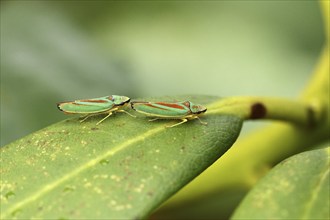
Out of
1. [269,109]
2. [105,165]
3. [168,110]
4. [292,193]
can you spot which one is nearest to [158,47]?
[269,109]

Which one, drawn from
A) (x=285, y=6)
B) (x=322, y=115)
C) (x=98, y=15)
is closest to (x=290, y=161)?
(x=322, y=115)

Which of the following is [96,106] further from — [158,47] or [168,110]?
[158,47]

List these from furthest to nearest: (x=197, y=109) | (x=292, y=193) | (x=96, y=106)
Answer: (x=96, y=106) → (x=197, y=109) → (x=292, y=193)

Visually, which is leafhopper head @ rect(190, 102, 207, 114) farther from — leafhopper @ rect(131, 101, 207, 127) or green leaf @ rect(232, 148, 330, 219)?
green leaf @ rect(232, 148, 330, 219)

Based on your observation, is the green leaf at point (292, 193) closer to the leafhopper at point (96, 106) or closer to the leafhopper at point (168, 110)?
the leafhopper at point (168, 110)

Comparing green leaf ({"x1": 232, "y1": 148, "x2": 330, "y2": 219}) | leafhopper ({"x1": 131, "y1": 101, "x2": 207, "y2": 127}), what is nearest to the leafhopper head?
leafhopper ({"x1": 131, "y1": 101, "x2": 207, "y2": 127})

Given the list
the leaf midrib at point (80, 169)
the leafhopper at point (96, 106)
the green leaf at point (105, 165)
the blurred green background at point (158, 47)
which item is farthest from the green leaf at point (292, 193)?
the blurred green background at point (158, 47)

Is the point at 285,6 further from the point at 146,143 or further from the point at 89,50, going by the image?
the point at 146,143
